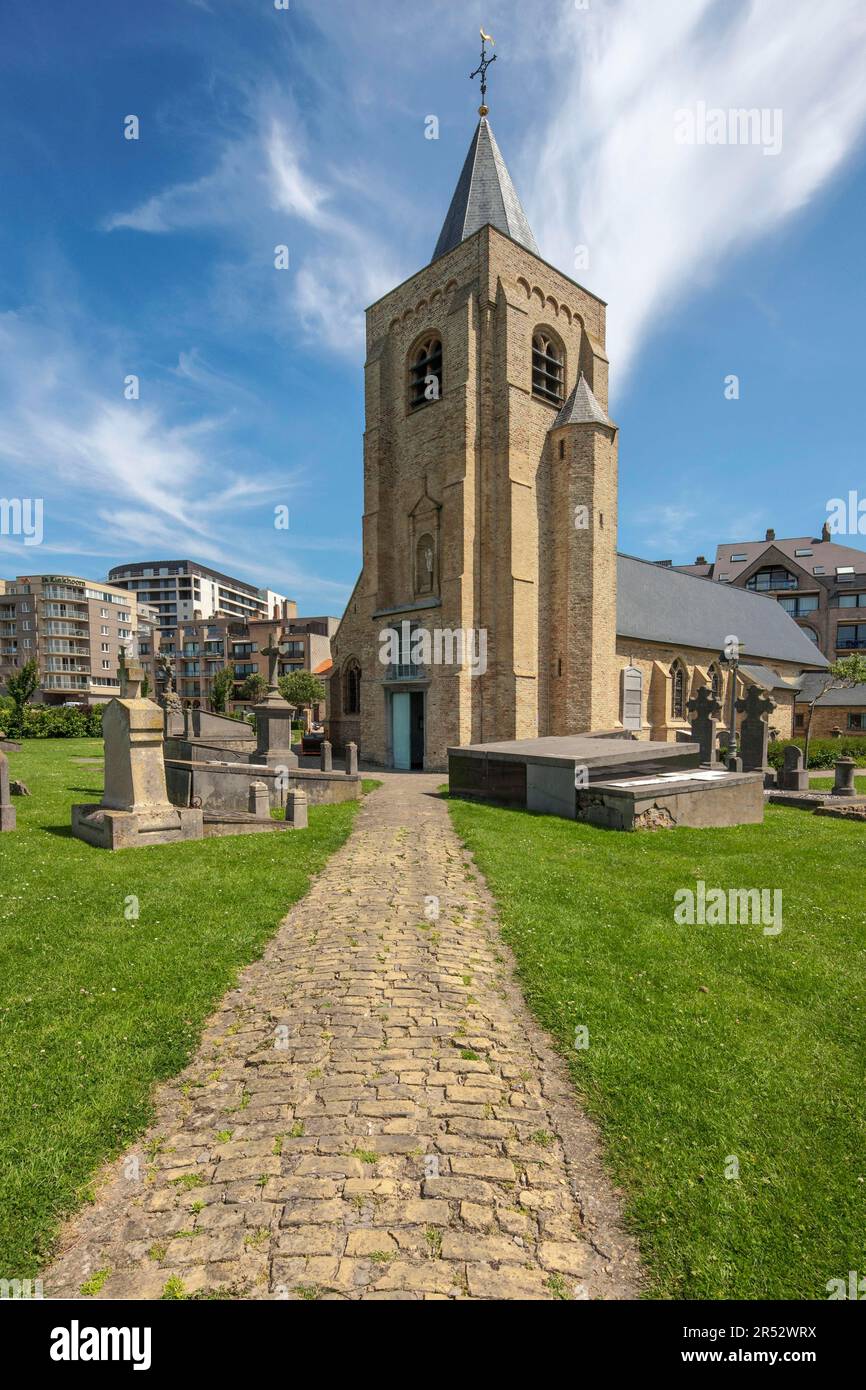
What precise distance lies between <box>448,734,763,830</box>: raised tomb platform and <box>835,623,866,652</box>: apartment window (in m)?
44.7

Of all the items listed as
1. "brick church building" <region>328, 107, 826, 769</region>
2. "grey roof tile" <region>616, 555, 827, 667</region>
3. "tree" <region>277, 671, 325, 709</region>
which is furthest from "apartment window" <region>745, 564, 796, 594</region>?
"tree" <region>277, 671, 325, 709</region>

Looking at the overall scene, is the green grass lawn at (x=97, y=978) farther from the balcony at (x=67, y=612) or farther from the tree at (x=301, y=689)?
the balcony at (x=67, y=612)

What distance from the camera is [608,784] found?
1184 centimetres

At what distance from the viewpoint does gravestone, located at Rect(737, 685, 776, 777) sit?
2027 cm

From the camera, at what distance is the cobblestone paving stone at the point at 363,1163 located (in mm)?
2436

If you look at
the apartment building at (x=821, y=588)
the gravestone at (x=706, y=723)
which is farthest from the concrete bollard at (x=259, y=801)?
the apartment building at (x=821, y=588)

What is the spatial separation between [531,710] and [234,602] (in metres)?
101

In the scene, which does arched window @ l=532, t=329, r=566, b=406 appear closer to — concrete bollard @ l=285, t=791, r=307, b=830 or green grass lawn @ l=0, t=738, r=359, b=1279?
concrete bollard @ l=285, t=791, r=307, b=830

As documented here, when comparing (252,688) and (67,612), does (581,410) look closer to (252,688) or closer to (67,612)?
(252,688)

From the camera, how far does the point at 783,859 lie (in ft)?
30.3

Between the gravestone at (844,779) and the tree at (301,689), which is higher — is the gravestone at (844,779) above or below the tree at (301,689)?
below

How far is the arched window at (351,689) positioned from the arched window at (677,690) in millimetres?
14769
